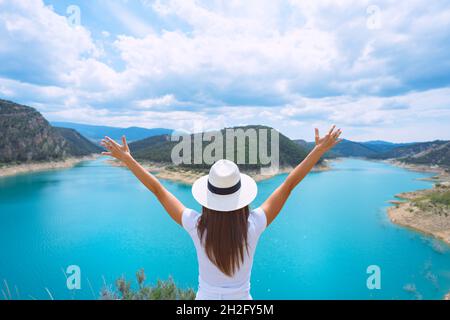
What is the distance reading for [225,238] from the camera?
117 cm

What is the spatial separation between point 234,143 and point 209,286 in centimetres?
4555

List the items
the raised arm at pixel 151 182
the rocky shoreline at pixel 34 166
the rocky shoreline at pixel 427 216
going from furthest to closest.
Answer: the rocky shoreline at pixel 34 166
the rocky shoreline at pixel 427 216
the raised arm at pixel 151 182

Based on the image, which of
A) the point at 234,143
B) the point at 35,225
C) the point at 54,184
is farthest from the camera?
the point at 234,143

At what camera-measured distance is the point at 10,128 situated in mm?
53656

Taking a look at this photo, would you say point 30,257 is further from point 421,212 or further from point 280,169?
point 280,169

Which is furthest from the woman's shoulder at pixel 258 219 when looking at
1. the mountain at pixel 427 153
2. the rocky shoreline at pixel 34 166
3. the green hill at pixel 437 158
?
the mountain at pixel 427 153

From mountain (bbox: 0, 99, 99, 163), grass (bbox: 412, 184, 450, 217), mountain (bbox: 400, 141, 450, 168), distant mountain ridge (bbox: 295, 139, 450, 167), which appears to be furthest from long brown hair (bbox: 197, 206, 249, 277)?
mountain (bbox: 400, 141, 450, 168)

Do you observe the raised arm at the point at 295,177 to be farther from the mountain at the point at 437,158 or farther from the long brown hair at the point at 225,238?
the mountain at the point at 437,158

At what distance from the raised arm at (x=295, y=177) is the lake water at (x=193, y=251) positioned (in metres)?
9.99

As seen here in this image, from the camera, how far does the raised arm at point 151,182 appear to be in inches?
51.5

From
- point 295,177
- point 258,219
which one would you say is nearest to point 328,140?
point 295,177

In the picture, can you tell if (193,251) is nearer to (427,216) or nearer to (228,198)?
(228,198)

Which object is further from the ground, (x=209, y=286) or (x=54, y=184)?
(x=209, y=286)

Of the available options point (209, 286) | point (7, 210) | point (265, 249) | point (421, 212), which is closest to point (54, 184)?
point (7, 210)
